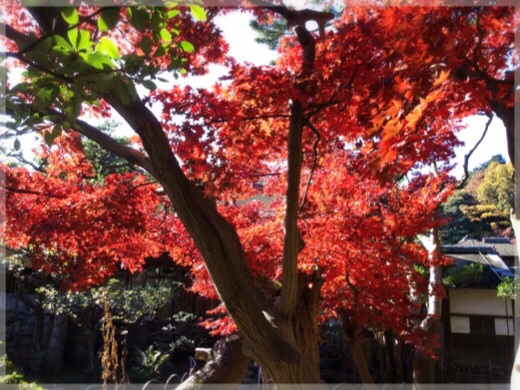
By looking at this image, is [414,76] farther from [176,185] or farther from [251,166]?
[251,166]

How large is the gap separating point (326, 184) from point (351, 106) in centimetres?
153

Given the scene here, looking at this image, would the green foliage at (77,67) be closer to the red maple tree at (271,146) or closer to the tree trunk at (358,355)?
the red maple tree at (271,146)

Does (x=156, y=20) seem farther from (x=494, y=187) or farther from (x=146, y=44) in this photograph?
(x=494, y=187)

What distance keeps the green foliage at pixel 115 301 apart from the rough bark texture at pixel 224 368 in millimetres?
4824

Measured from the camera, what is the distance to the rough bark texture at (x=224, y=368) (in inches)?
209

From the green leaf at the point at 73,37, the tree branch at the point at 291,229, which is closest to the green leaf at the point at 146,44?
the green leaf at the point at 73,37

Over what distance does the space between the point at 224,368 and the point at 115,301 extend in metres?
5.71

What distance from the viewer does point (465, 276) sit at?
415 inches

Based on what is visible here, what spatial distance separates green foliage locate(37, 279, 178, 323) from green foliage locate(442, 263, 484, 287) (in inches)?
245

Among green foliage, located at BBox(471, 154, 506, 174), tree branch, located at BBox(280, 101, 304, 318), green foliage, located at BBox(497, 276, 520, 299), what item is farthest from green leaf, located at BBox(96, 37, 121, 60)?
green foliage, located at BBox(471, 154, 506, 174)

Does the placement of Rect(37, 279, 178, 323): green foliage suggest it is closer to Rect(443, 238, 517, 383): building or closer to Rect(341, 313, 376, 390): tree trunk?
Rect(341, 313, 376, 390): tree trunk

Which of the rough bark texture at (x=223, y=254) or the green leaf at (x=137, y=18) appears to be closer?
the green leaf at (x=137, y=18)

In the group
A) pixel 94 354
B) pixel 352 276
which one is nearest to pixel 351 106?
pixel 352 276

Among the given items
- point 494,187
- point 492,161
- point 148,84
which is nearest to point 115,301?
A: point 148,84
